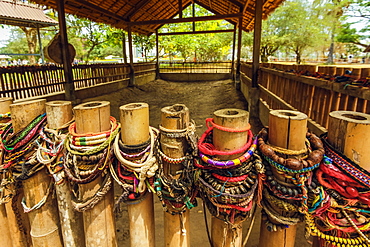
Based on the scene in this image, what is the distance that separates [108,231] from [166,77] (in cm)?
1597

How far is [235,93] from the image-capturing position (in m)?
10.6

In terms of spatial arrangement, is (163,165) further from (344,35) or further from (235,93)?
(344,35)

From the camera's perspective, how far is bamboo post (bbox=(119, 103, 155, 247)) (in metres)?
1.37

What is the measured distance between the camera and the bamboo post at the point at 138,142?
1.37 metres

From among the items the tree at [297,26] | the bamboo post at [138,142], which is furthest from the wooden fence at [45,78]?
the tree at [297,26]

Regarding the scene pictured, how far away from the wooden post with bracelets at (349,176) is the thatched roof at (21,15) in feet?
49.8

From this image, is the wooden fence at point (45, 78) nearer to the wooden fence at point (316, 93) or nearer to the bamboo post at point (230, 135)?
the bamboo post at point (230, 135)

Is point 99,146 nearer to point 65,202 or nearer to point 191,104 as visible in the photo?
point 65,202

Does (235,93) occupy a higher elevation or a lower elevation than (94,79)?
lower

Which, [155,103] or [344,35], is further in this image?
[344,35]

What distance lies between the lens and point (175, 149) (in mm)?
1350

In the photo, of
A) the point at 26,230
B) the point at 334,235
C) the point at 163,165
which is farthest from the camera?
the point at 26,230

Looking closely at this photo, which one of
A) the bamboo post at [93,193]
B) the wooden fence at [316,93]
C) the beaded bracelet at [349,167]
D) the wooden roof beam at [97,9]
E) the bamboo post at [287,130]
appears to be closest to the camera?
the beaded bracelet at [349,167]

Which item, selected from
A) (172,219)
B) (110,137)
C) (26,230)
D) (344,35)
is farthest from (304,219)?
(344,35)
